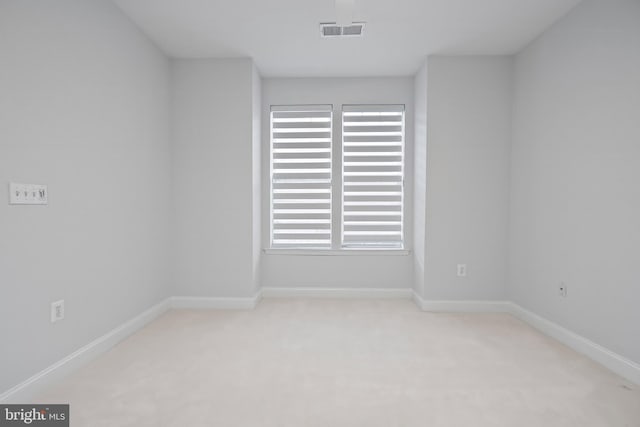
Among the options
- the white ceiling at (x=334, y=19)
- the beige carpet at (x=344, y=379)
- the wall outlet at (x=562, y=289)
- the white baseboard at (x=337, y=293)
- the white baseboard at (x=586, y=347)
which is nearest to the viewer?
the beige carpet at (x=344, y=379)

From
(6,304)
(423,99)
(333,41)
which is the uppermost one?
(333,41)

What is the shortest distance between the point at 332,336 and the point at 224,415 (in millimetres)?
1303

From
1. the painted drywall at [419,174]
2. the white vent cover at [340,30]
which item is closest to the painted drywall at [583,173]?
the painted drywall at [419,174]

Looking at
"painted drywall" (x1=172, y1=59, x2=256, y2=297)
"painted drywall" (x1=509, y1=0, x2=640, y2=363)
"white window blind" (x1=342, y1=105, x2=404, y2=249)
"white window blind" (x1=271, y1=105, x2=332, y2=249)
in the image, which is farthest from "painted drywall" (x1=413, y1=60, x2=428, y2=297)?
"painted drywall" (x1=172, y1=59, x2=256, y2=297)

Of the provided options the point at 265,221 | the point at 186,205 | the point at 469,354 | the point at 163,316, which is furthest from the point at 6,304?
the point at 469,354

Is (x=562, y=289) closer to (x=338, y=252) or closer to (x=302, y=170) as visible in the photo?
(x=338, y=252)

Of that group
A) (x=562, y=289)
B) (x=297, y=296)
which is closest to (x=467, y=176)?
(x=562, y=289)

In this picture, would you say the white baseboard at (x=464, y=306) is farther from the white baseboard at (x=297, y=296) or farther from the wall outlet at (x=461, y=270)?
the wall outlet at (x=461, y=270)

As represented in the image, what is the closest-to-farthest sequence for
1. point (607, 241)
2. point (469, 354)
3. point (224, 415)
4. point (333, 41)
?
point (224, 415)
point (607, 241)
point (469, 354)
point (333, 41)

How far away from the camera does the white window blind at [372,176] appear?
4152mm

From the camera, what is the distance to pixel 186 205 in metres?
3.77

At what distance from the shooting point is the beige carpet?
5.98ft

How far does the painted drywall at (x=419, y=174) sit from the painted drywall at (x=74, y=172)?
2870 mm

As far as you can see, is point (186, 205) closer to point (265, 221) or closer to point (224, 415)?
point (265, 221)
